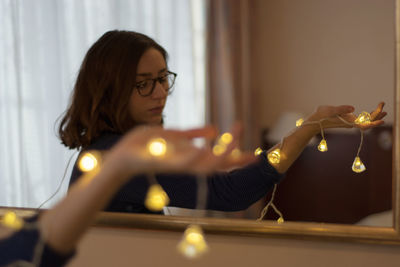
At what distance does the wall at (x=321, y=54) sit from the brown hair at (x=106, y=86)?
0.23 metres

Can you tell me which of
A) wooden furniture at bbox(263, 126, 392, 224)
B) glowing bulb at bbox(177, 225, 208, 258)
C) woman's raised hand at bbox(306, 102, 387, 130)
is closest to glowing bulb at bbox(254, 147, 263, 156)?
wooden furniture at bbox(263, 126, 392, 224)

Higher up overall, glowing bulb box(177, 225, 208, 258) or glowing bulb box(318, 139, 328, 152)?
glowing bulb box(318, 139, 328, 152)

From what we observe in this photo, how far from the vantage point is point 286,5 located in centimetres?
86

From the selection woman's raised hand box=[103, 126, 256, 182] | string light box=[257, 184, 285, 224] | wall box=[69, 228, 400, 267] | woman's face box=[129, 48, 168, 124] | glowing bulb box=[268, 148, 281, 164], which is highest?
woman's face box=[129, 48, 168, 124]

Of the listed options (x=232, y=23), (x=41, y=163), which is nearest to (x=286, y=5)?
(x=232, y=23)

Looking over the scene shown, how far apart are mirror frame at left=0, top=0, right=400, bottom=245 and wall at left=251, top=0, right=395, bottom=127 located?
36 millimetres

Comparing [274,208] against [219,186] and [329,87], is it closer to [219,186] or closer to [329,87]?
[219,186]

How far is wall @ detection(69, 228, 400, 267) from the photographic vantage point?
84 cm

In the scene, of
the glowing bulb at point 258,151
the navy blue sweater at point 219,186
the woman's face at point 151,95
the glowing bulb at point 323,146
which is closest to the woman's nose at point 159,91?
the woman's face at point 151,95

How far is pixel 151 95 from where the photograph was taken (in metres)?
0.83

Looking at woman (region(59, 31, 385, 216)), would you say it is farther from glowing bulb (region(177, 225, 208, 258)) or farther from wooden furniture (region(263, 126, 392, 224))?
glowing bulb (region(177, 225, 208, 258))

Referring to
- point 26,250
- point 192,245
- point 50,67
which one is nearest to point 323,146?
point 192,245

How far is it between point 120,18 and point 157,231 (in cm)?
50

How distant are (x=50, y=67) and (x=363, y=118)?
760mm
